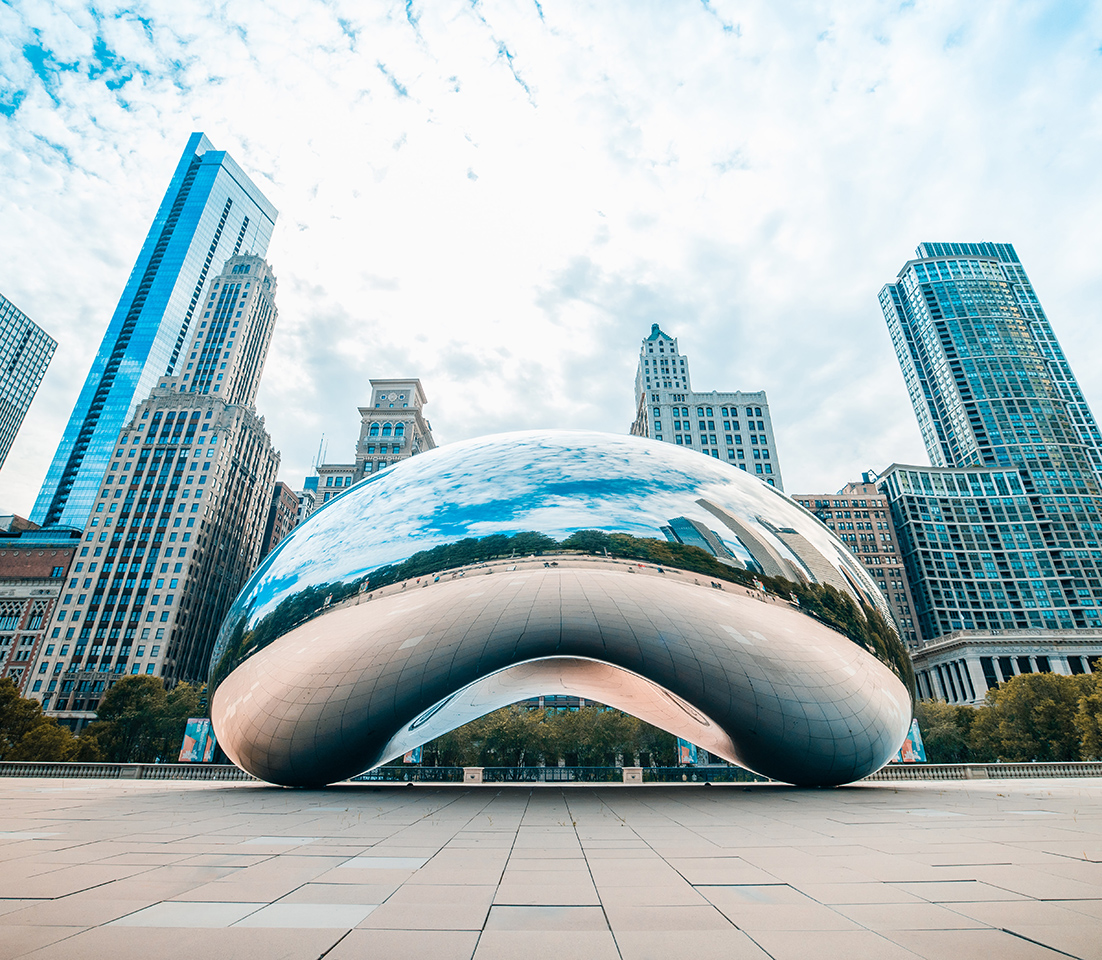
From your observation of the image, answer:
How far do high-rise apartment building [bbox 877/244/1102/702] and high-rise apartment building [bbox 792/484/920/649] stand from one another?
97.7 inches

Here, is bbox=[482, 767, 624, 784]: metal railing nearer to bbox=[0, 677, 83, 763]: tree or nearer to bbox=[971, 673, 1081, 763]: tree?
bbox=[0, 677, 83, 763]: tree

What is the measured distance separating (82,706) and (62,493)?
261 feet

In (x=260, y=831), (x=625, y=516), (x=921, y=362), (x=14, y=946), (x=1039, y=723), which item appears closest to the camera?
(x=14, y=946)

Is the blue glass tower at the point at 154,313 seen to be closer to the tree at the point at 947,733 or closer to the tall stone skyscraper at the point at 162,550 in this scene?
the tall stone skyscraper at the point at 162,550

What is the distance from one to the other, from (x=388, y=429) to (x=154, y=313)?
8882 centimetres

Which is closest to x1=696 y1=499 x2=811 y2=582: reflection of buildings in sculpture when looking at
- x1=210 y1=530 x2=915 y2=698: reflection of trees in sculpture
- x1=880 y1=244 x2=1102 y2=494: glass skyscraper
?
x1=210 y1=530 x2=915 y2=698: reflection of trees in sculpture

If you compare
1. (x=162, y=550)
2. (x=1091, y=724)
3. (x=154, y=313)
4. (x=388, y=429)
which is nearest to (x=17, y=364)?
(x=154, y=313)

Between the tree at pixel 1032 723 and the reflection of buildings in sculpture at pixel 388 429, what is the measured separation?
89078mm

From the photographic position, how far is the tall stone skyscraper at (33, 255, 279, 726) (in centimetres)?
8750

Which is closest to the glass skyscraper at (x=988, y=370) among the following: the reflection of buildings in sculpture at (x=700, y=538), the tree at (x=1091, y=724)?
the tree at (x=1091, y=724)

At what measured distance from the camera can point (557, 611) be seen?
9.11 m

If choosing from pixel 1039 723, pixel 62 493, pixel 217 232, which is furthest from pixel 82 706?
pixel 217 232

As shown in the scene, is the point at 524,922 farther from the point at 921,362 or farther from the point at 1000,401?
the point at 921,362

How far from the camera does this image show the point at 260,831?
686cm
